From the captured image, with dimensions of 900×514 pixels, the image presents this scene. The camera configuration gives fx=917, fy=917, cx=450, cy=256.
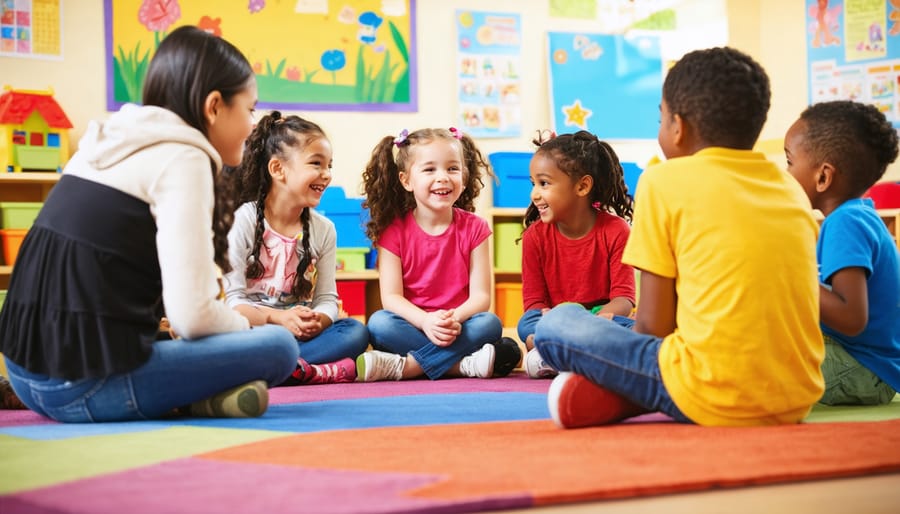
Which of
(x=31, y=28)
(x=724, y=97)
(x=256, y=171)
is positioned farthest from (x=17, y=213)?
(x=724, y=97)

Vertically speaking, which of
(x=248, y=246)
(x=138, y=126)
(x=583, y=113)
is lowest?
(x=248, y=246)

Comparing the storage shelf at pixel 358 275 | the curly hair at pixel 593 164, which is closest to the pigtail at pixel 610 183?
the curly hair at pixel 593 164

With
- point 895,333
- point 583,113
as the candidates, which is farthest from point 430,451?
point 583,113

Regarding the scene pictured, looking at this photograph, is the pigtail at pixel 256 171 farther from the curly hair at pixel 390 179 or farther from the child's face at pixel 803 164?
the child's face at pixel 803 164

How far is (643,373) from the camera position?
1351 millimetres

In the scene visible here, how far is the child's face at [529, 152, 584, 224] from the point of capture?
255 cm

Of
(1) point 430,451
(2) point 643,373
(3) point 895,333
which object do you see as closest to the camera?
(1) point 430,451

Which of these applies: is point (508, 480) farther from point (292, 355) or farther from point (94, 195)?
point (94, 195)

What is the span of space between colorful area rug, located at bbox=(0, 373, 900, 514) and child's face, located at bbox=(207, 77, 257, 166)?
18.5 inches

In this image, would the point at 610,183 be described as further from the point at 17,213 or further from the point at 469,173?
the point at 17,213

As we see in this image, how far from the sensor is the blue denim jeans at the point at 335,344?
2398 mm

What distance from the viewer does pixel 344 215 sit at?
3.73 meters

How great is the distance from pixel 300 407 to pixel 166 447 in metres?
0.51

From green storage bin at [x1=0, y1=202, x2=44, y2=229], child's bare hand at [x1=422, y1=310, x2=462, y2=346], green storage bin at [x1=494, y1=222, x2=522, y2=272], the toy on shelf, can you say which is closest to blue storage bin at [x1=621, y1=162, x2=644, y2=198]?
green storage bin at [x1=494, y1=222, x2=522, y2=272]
